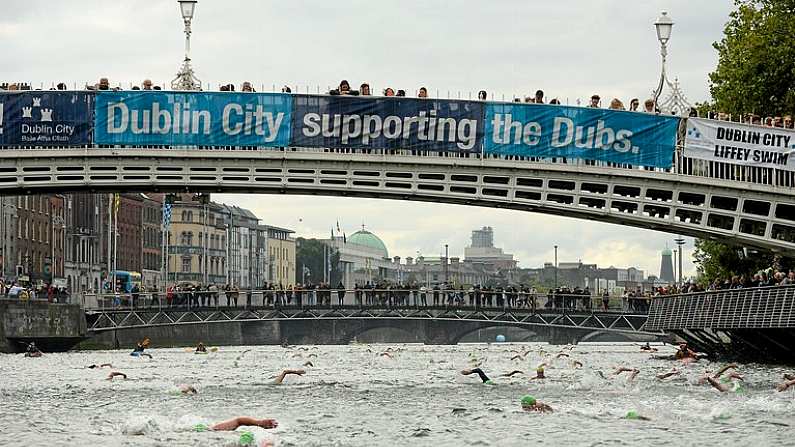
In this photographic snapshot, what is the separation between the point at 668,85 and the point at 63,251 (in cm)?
9055

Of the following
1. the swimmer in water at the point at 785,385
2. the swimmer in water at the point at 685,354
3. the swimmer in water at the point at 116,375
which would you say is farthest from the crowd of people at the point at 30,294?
the swimmer in water at the point at 785,385

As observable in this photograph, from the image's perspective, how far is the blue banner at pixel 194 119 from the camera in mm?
51531

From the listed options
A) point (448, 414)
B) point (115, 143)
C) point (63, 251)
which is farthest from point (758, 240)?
point (63, 251)

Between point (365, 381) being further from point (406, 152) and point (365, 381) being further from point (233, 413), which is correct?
point (233, 413)

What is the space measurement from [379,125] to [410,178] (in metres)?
1.78

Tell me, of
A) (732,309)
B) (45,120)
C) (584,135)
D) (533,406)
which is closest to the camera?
(533,406)

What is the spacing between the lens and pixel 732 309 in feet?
192

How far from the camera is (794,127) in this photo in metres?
54.1

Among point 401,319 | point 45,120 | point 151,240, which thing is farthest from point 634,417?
point 151,240

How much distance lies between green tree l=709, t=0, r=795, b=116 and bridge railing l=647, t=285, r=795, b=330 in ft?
23.9

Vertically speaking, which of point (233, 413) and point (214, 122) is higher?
point (214, 122)

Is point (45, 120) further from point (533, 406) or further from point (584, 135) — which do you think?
point (533, 406)

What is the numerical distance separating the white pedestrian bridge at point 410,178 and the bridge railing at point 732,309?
6.26ft

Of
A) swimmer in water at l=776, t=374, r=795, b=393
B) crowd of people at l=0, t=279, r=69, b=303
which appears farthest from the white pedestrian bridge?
crowd of people at l=0, t=279, r=69, b=303
